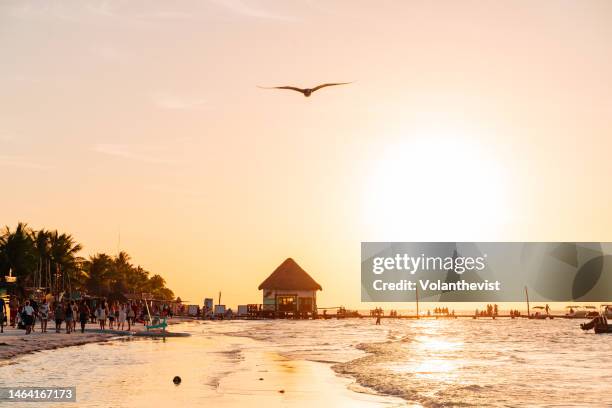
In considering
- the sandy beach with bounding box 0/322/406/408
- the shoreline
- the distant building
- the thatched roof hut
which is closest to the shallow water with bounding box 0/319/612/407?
the sandy beach with bounding box 0/322/406/408

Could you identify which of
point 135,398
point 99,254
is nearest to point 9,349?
point 135,398

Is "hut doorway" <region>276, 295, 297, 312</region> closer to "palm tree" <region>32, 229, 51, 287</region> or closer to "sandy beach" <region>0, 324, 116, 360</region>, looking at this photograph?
"palm tree" <region>32, 229, 51, 287</region>

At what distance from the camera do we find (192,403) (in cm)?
1570

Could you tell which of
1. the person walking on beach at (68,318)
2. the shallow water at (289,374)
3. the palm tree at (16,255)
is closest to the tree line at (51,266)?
the palm tree at (16,255)

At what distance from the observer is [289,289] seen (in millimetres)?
100500

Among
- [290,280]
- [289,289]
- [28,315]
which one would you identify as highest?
[290,280]

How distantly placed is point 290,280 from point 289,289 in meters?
1.28

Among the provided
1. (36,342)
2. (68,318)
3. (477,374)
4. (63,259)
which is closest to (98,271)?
(63,259)

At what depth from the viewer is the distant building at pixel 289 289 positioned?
328 feet

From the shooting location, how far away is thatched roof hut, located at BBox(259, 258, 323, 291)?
99.9 metres

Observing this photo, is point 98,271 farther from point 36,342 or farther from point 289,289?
point 36,342

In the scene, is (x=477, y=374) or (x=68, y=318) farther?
(x=68, y=318)

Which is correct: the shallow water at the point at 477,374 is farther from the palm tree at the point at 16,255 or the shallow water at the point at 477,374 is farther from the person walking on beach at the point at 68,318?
the palm tree at the point at 16,255

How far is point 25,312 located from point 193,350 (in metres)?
7.93
